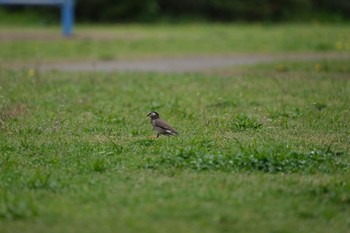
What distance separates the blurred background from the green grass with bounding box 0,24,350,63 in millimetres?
7703

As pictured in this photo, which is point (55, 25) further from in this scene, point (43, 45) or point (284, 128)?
point (284, 128)

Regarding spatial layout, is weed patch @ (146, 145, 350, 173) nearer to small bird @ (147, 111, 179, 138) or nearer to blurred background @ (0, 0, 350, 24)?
small bird @ (147, 111, 179, 138)

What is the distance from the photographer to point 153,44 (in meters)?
23.8

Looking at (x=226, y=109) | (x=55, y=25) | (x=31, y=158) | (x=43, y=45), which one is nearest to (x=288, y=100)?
(x=226, y=109)

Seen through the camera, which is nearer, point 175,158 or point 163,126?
point 175,158

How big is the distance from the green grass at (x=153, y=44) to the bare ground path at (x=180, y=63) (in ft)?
2.72

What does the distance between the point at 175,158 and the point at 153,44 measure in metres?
15.5

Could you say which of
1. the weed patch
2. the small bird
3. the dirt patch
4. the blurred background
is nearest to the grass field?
the weed patch

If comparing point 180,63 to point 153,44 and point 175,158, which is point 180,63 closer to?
point 153,44

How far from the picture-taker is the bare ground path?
61.2 feet

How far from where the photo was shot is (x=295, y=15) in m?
39.5

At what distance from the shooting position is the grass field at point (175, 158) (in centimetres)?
673

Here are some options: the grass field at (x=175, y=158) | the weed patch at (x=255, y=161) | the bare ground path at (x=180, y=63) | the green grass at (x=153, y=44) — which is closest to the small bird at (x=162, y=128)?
the grass field at (x=175, y=158)

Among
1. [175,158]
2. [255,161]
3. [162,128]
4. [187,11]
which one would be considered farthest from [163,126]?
[187,11]
